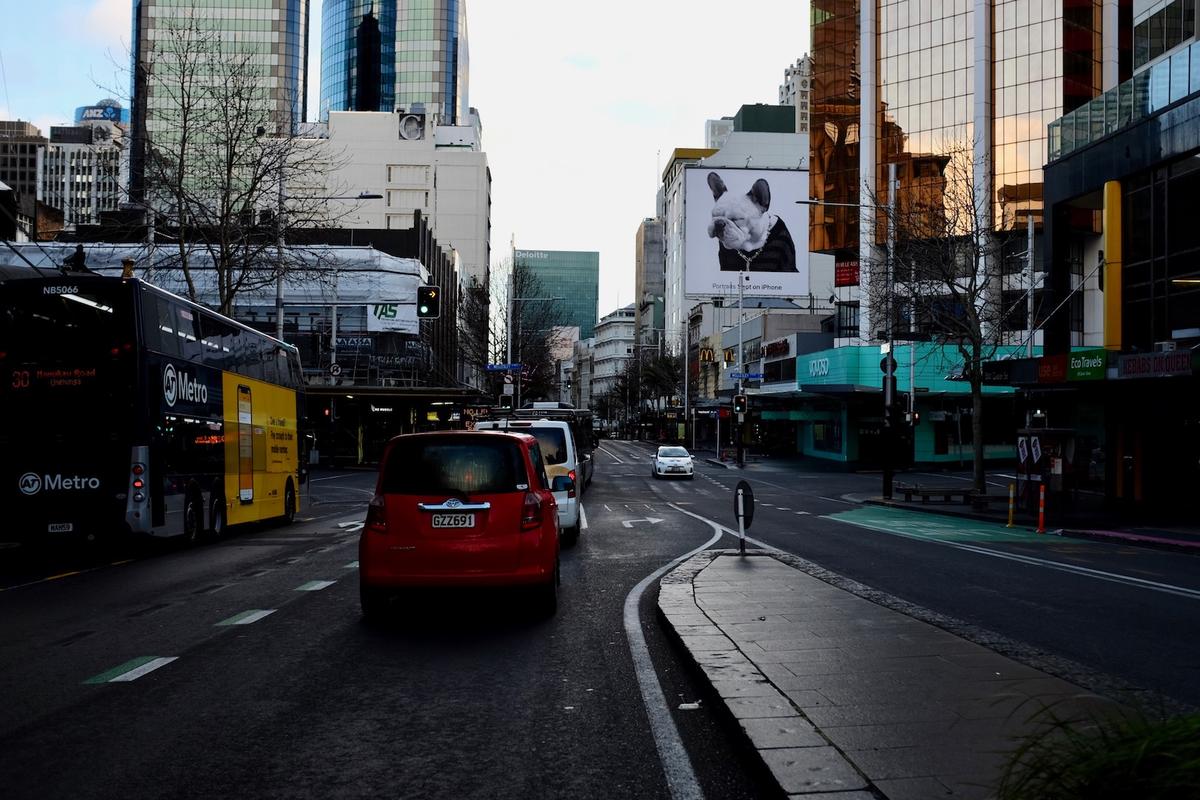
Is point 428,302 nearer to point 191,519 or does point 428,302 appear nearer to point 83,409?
point 191,519

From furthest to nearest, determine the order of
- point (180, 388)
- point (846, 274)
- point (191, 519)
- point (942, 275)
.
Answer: point (846, 274) → point (942, 275) → point (191, 519) → point (180, 388)

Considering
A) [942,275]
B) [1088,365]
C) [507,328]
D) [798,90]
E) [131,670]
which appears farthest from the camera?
[798,90]

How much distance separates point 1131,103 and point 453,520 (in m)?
24.9

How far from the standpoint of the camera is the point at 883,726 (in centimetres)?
524

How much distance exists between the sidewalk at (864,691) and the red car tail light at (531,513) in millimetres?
1463

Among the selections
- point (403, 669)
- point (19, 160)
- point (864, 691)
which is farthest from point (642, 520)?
point (19, 160)

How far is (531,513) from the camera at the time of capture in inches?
374

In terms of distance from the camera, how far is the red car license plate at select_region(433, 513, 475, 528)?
363 inches

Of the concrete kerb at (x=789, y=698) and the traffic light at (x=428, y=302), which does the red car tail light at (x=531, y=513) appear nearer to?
the concrete kerb at (x=789, y=698)

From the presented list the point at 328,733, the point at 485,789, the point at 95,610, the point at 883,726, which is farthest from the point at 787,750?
the point at 95,610

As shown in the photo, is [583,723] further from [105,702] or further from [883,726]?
[105,702]

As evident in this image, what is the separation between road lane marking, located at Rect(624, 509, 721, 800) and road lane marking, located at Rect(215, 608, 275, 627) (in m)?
3.48

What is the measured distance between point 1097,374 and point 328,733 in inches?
902

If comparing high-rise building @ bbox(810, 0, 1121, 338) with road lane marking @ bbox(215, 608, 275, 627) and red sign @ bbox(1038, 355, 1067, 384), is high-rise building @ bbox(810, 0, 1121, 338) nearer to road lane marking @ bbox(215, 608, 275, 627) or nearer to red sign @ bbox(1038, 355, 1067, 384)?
red sign @ bbox(1038, 355, 1067, 384)
